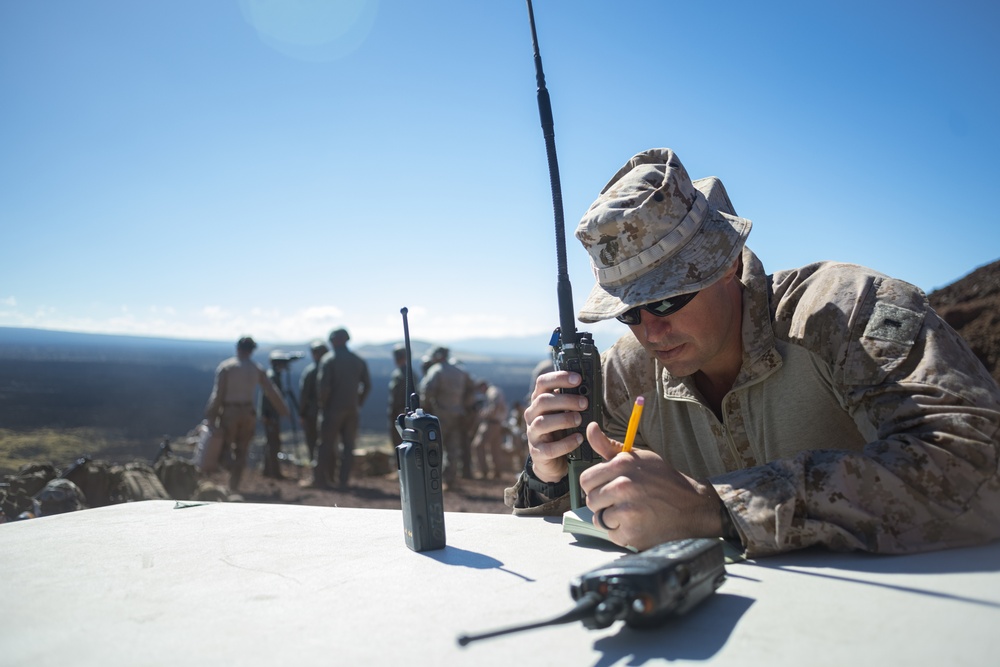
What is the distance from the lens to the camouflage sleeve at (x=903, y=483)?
5.43 ft

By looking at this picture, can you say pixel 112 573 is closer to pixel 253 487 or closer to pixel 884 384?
pixel 884 384

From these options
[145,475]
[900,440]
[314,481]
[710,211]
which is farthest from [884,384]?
[314,481]

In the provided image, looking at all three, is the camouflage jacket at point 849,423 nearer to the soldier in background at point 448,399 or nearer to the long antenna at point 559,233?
the long antenna at point 559,233

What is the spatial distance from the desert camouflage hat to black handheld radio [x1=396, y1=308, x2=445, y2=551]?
66cm

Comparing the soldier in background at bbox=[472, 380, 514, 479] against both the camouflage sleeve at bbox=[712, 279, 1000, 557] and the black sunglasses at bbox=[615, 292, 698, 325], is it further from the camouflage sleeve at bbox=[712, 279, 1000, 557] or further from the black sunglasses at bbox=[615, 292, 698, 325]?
the camouflage sleeve at bbox=[712, 279, 1000, 557]

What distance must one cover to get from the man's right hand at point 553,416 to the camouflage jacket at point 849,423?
434 mm

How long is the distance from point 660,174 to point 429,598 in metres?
1.42

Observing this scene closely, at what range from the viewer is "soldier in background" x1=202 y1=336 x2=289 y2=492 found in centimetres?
1079

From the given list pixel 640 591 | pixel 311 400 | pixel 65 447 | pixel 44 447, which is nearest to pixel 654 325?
pixel 640 591

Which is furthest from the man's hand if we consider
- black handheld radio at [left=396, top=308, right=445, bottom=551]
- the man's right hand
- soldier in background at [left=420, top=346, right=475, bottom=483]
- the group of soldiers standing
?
soldier in background at [left=420, top=346, right=475, bottom=483]

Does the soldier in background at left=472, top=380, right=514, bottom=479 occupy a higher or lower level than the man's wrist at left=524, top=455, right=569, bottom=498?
lower

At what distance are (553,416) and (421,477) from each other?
43 centimetres

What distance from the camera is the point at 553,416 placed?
2.12 meters

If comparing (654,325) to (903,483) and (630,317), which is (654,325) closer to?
(630,317)
